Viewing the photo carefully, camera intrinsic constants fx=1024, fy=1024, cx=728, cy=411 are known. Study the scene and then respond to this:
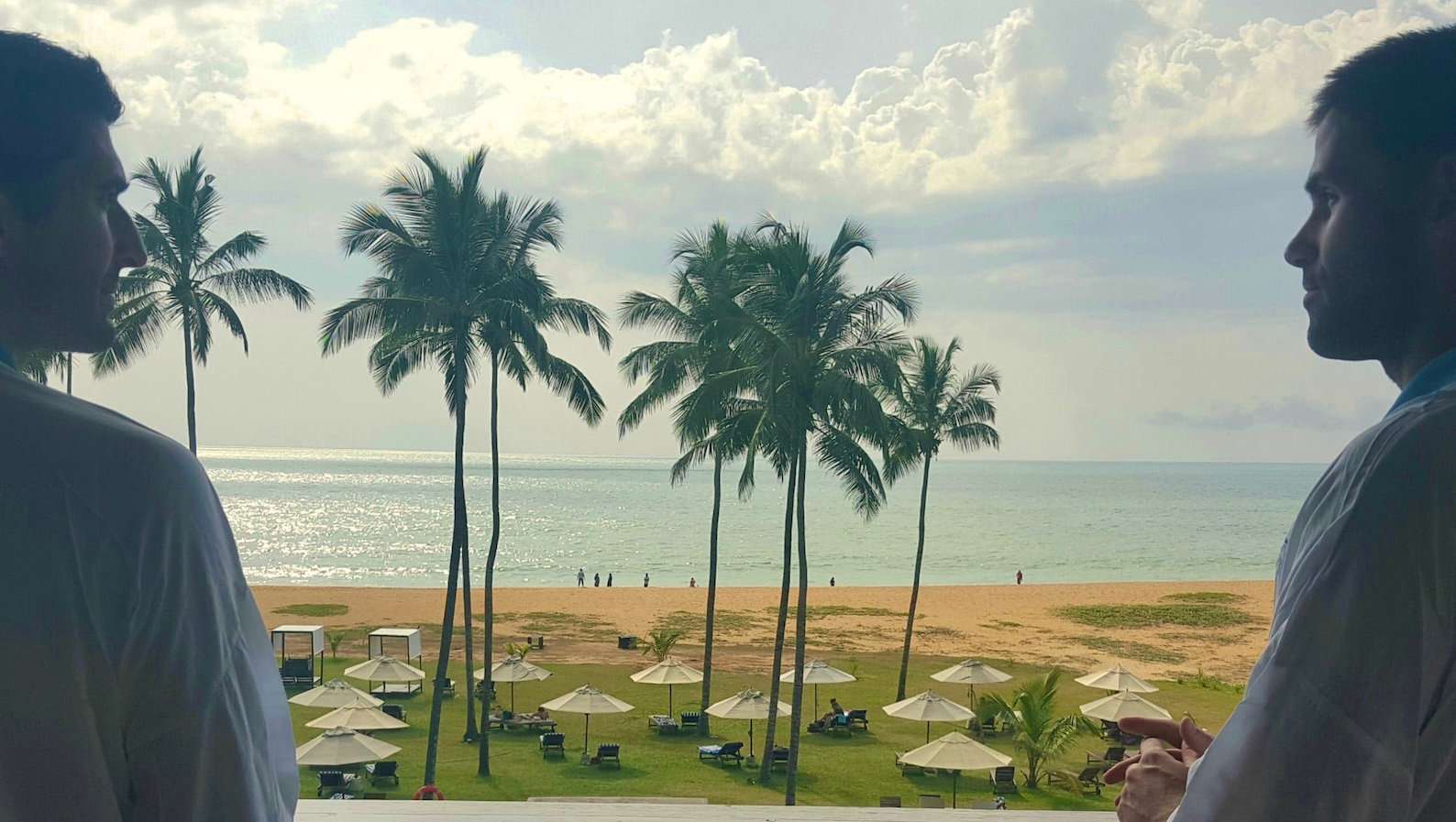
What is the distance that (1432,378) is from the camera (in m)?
0.91

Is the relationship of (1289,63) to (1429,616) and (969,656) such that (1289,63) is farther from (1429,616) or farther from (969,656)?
(969,656)

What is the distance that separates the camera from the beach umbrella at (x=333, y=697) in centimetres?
1312

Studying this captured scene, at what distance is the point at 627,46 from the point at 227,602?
35.7 feet

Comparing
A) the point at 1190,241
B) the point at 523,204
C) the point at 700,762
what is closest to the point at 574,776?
the point at 700,762

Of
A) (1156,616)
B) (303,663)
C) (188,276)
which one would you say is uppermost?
(188,276)

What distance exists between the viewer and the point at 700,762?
13797 millimetres

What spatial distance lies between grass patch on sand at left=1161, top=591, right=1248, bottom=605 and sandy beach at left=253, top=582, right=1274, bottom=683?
11cm

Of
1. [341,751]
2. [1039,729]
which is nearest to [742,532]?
[1039,729]

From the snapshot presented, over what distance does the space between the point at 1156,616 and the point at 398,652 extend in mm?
21721

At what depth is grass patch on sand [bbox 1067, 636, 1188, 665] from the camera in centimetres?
2381

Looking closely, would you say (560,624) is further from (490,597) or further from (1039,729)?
(1039,729)

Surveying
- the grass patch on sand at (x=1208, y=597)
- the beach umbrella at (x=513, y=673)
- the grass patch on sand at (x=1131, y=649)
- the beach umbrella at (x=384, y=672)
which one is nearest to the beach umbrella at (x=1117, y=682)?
the beach umbrella at (x=513, y=673)

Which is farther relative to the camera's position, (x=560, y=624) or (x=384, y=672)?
(x=560, y=624)

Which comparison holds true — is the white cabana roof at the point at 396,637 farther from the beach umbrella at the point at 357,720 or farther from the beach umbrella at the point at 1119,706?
the beach umbrella at the point at 1119,706
